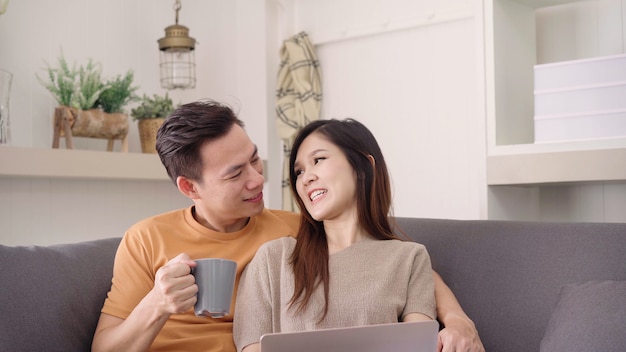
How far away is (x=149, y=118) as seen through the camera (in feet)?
11.0

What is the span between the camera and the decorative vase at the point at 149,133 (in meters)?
3.35

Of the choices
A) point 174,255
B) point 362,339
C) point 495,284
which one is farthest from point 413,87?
point 362,339

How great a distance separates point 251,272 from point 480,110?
117 cm

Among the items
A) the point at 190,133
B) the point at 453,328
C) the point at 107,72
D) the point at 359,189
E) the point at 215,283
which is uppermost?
the point at 107,72

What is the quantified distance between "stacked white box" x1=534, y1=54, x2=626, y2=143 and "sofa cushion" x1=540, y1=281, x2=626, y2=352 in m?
0.79

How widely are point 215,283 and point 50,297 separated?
0.49m

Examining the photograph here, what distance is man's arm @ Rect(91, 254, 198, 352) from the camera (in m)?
1.54

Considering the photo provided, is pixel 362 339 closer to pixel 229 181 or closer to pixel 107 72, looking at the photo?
pixel 229 181

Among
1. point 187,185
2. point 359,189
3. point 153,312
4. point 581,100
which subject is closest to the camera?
point 153,312

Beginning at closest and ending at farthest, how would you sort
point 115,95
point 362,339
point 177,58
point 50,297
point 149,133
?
point 362,339 → point 50,297 → point 115,95 → point 149,133 → point 177,58

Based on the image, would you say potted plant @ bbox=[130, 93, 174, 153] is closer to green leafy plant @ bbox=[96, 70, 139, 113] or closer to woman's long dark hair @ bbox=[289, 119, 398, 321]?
green leafy plant @ bbox=[96, 70, 139, 113]

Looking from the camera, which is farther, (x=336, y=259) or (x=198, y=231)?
(x=198, y=231)

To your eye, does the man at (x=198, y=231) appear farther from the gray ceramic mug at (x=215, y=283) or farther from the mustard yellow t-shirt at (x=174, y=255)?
the gray ceramic mug at (x=215, y=283)

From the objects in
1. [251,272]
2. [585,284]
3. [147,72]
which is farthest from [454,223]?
[147,72]
